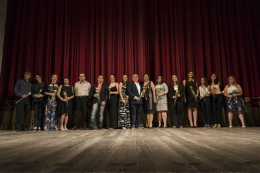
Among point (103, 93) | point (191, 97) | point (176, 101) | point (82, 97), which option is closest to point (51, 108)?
point (82, 97)

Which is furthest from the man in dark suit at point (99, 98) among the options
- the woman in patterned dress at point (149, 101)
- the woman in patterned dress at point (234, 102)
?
the woman in patterned dress at point (234, 102)

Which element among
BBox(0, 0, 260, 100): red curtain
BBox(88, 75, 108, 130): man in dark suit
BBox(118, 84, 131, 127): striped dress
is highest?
BBox(0, 0, 260, 100): red curtain

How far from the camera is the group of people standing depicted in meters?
4.20

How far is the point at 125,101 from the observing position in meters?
4.30

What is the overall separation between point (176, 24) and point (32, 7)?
426 centimetres

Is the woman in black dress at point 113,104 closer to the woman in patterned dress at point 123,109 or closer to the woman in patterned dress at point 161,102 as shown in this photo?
the woman in patterned dress at point 123,109

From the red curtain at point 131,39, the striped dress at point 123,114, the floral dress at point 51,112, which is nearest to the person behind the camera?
the floral dress at point 51,112

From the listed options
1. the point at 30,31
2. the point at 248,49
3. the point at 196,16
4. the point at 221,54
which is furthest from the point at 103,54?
the point at 248,49

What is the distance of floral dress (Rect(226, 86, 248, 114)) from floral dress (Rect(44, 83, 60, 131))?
4.06 m

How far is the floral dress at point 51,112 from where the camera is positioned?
4.12 metres

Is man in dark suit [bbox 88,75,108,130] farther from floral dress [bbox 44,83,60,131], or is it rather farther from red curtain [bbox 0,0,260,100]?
floral dress [bbox 44,83,60,131]

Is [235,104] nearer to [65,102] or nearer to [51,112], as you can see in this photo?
[65,102]

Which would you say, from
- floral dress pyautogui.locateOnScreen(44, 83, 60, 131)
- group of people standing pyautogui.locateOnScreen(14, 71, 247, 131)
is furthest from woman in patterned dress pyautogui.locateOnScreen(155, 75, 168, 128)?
floral dress pyautogui.locateOnScreen(44, 83, 60, 131)

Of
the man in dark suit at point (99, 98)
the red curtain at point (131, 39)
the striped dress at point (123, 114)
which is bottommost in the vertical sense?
the striped dress at point (123, 114)
